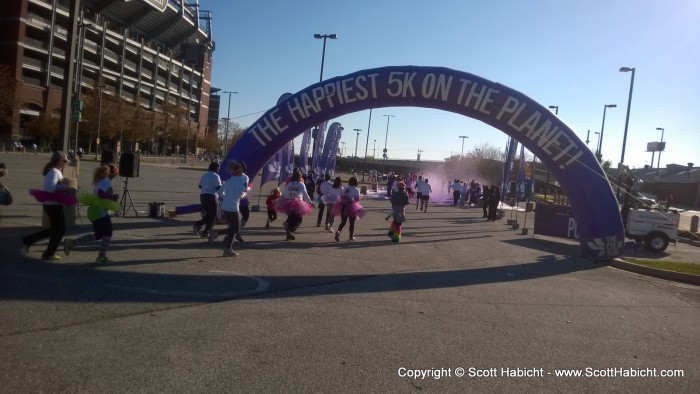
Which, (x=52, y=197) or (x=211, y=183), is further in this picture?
(x=211, y=183)

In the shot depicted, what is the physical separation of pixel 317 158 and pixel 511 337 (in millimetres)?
21441

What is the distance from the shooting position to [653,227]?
16.1m

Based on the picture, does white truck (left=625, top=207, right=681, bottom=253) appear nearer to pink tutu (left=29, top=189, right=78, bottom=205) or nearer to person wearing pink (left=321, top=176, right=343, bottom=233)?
person wearing pink (left=321, top=176, right=343, bottom=233)

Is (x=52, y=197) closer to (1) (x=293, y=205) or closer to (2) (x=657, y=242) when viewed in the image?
(1) (x=293, y=205)

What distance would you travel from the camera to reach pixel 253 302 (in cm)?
661

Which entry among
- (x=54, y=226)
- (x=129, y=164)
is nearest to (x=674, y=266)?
(x=54, y=226)

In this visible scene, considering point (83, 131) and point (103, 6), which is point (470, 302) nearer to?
point (83, 131)

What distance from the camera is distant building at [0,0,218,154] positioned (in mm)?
56469

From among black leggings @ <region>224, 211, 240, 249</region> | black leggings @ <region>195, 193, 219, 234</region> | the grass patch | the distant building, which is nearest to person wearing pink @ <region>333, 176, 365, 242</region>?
black leggings @ <region>195, 193, 219, 234</region>

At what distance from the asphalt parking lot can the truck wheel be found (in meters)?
5.89

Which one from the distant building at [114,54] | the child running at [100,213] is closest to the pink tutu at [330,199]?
the child running at [100,213]

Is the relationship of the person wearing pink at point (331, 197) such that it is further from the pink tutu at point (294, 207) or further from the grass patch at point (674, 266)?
the grass patch at point (674, 266)

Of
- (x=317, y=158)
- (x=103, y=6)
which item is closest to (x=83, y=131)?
(x=103, y=6)

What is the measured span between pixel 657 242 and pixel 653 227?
0.47 metres
